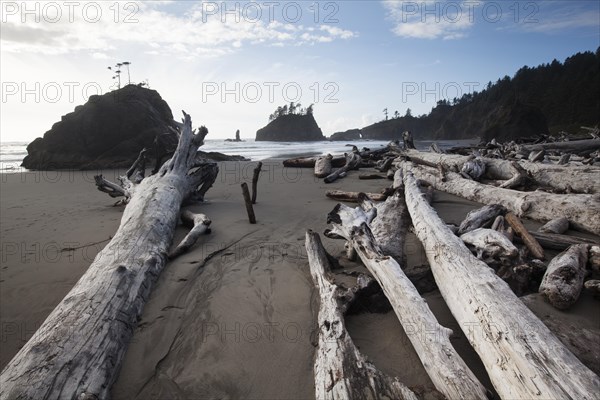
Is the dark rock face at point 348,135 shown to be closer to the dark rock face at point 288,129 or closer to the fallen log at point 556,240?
the dark rock face at point 288,129

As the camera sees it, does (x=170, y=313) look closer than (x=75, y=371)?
No

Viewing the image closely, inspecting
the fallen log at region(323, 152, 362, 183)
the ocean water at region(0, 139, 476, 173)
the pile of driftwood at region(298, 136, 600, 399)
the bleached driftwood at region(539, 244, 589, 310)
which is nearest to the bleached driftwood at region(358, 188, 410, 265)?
the pile of driftwood at region(298, 136, 600, 399)

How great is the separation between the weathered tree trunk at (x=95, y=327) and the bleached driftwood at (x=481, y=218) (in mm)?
3609

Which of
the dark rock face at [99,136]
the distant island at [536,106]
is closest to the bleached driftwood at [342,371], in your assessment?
the dark rock face at [99,136]

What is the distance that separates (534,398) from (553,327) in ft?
3.90

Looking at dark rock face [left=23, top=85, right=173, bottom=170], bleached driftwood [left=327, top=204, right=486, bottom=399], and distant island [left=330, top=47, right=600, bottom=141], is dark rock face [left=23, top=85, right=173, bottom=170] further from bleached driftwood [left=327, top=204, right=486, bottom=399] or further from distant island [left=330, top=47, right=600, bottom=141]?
distant island [left=330, top=47, right=600, bottom=141]

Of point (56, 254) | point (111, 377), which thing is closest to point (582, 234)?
point (111, 377)

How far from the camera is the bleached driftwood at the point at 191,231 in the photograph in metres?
3.92

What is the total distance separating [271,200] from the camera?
292 inches

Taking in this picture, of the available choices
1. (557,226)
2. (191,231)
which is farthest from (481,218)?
(191,231)

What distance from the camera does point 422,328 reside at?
2127 mm

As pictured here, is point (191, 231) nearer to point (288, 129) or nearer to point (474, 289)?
point (474, 289)

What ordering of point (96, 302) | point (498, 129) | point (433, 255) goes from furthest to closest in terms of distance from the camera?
point (498, 129) < point (433, 255) < point (96, 302)

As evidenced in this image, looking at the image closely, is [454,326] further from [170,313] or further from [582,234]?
[582,234]
